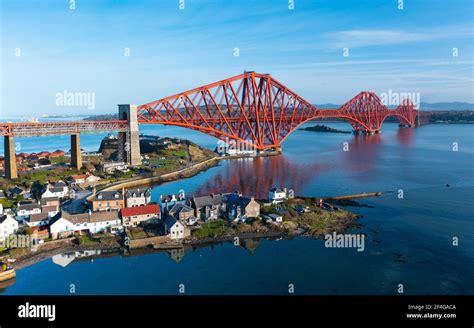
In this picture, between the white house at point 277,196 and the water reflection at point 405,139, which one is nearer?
the white house at point 277,196

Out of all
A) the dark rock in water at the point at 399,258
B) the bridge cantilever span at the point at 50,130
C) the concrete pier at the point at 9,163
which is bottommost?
the dark rock in water at the point at 399,258

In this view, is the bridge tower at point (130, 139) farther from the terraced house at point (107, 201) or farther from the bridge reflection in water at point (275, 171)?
the terraced house at point (107, 201)

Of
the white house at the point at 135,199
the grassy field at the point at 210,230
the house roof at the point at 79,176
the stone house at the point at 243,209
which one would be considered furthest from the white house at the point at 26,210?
the stone house at the point at 243,209

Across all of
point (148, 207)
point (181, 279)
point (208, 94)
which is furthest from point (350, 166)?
point (181, 279)

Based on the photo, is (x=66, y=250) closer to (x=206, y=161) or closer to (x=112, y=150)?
(x=206, y=161)

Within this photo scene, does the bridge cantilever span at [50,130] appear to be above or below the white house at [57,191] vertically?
above

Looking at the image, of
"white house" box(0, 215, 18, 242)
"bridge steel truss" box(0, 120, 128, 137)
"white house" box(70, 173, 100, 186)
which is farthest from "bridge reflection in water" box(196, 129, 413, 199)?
"white house" box(0, 215, 18, 242)

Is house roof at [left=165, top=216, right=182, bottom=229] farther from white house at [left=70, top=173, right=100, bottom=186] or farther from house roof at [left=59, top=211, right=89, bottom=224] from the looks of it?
white house at [left=70, top=173, right=100, bottom=186]
